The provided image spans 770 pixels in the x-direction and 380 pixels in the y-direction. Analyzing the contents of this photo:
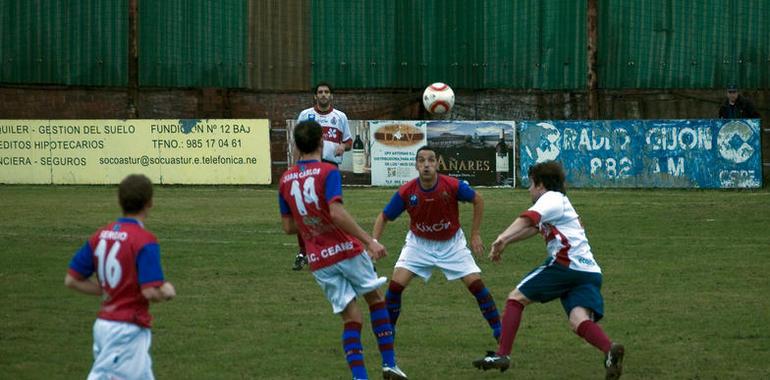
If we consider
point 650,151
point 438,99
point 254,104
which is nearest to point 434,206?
point 650,151

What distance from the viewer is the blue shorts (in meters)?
8.99

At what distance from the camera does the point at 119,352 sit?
6.48 meters

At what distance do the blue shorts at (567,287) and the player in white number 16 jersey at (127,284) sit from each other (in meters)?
3.38

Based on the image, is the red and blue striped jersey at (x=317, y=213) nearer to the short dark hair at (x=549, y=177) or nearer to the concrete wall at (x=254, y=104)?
the short dark hair at (x=549, y=177)

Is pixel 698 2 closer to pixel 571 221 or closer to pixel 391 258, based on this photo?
pixel 391 258

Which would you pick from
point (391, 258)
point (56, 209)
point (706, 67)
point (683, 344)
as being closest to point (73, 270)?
point (683, 344)

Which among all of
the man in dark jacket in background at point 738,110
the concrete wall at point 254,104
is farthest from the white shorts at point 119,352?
the concrete wall at point 254,104

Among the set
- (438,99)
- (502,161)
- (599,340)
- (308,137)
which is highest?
(438,99)

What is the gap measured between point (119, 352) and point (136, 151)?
2367 cm

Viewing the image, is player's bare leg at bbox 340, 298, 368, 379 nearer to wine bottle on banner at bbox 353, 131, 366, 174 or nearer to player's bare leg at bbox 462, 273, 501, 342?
player's bare leg at bbox 462, 273, 501, 342

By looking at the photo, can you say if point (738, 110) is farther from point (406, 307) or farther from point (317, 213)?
point (317, 213)

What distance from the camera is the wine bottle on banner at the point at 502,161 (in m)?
28.2

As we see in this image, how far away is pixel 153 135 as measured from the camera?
29.7m

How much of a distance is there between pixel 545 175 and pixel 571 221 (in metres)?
0.37
